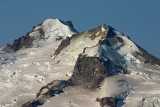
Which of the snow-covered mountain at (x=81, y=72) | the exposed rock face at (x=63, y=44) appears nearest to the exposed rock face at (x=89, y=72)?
the snow-covered mountain at (x=81, y=72)

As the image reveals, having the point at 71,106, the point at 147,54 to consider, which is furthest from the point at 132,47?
the point at 71,106

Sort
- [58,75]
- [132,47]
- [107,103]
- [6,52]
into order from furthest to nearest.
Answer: [6,52]
[132,47]
[58,75]
[107,103]

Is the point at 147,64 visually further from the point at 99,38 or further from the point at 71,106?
the point at 71,106

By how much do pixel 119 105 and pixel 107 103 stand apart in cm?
251

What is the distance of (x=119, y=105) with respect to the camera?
97.6 m

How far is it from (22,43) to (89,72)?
1454 inches

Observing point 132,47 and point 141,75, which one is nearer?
point 141,75

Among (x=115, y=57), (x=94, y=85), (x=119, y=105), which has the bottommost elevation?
(x=119, y=105)

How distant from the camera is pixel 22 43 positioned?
141625 mm

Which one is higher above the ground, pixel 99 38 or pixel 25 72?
pixel 99 38

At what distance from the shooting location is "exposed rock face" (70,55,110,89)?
108363 mm

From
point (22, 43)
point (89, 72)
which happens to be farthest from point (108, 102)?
point (22, 43)

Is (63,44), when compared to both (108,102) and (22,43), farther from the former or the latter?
(108,102)

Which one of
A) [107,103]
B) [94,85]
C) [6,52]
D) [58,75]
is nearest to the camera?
[107,103]
